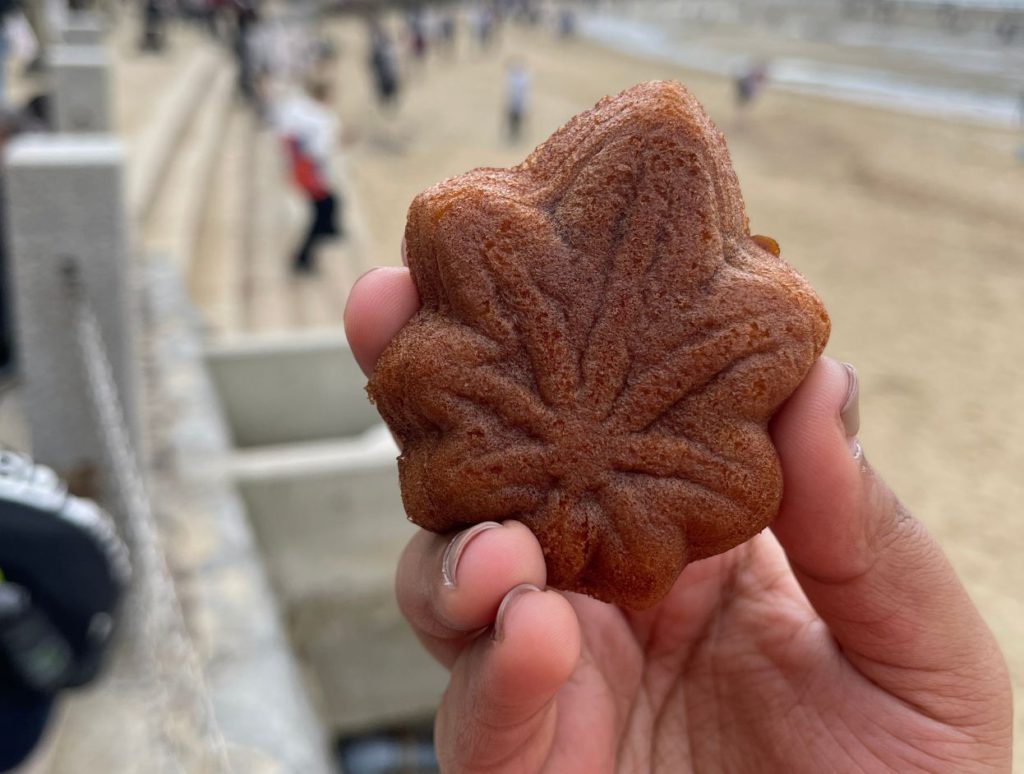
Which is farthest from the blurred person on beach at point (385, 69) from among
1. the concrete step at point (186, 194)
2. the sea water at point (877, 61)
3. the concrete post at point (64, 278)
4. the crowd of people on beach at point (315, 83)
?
the concrete post at point (64, 278)

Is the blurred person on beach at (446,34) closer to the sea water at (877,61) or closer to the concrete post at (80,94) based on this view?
the sea water at (877,61)

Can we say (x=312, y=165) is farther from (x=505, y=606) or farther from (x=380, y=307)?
(x=505, y=606)

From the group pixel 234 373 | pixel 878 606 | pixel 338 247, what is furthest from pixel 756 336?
pixel 338 247

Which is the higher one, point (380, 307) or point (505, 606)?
point (380, 307)

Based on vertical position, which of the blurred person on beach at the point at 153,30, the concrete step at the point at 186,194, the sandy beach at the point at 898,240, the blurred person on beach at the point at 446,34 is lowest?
the blurred person on beach at the point at 446,34

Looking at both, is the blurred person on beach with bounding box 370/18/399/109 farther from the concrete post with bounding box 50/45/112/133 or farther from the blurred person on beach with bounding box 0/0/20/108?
the concrete post with bounding box 50/45/112/133

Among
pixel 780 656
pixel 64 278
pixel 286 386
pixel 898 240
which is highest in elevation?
pixel 780 656

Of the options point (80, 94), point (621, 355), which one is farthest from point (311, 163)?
point (621, 355)
